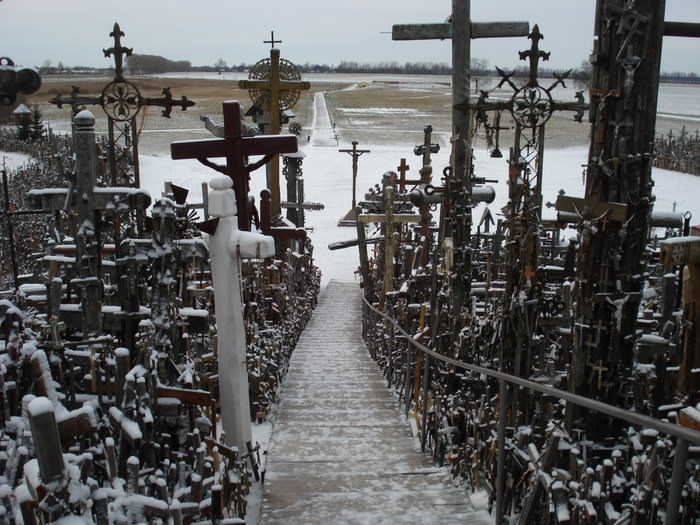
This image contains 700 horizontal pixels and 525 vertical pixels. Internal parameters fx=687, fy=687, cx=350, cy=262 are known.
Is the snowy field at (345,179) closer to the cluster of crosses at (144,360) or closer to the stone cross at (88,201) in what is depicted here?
the cluster of crosses at (144,360)

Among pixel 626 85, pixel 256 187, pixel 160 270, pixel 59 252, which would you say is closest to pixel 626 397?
pixel 626 85

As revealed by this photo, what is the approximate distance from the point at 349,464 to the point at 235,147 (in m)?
2.52

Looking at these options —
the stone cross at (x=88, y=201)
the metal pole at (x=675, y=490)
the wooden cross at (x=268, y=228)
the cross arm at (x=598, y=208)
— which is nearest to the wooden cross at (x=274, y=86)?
the wooden cross at (x=268, y=228)

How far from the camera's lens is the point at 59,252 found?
22.7ft

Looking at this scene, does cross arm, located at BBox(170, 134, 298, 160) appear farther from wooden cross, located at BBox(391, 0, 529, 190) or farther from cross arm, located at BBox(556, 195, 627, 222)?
wooden cross, located at BBox(391, 0, 529, 190)

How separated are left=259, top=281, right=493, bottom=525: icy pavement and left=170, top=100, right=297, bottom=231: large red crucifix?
2043 mm

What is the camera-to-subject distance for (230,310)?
15.6 ft

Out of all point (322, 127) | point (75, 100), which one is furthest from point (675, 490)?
point (322, 127)

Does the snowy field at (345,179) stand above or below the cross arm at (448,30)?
below

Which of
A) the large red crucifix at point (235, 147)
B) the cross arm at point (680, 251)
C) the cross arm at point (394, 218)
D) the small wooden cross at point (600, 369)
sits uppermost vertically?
the large red crucifix at point (235, 147)

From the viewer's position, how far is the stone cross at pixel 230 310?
467cm

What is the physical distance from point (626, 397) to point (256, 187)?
2961 centimetres

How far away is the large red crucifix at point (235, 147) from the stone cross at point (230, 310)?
2.15ft

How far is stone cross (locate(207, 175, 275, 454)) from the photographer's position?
15.3 feet
